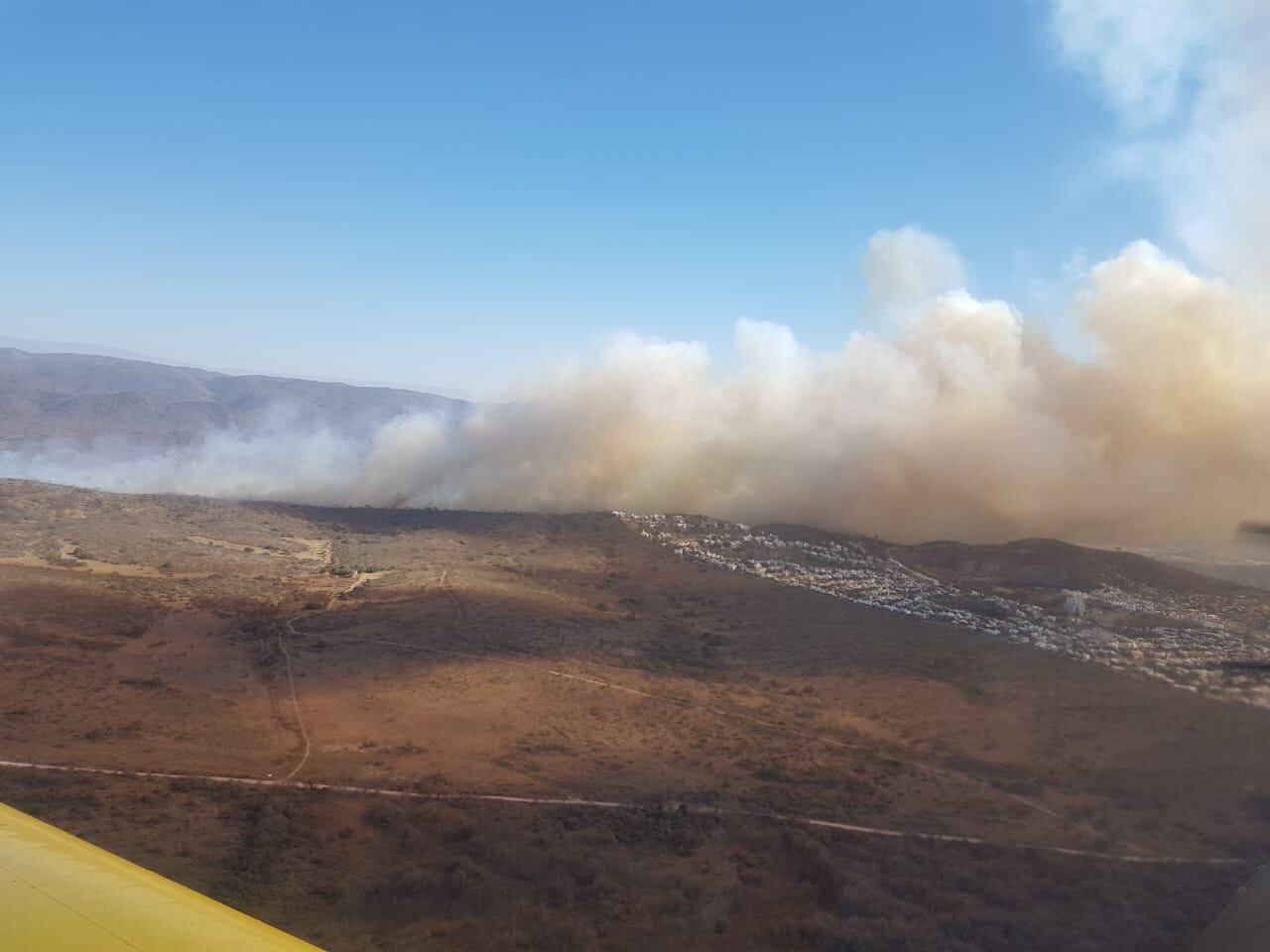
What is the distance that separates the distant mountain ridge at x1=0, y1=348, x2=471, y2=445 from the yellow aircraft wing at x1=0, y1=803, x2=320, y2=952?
6477cm

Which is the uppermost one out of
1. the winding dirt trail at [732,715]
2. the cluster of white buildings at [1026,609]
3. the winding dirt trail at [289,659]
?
the cluster of white buildings at [1026,609]

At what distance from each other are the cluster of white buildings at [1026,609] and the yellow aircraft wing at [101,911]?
63.1ft

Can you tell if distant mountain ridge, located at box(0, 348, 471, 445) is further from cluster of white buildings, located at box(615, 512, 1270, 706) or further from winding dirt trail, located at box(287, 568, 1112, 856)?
winding dirt trail, located at box(287, 568, 1112, 856)

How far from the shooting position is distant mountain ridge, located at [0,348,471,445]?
100 metres

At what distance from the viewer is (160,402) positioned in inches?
4729

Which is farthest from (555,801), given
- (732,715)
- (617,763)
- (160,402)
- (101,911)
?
(160,402)

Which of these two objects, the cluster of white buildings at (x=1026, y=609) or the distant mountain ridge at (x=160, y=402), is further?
the distant mountain ridge at (x=160, y=402)

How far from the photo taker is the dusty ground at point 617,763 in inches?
352

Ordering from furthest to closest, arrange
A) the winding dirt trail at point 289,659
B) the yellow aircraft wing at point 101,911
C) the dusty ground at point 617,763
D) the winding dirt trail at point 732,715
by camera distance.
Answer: the winding dirt trail at point 289,659
the winding dirt trail at point 732,715
the dusty ground at point 617,763
the yellow aircraft wing at point 101,911

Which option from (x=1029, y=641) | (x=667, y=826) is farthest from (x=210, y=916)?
(x=1029, y=641)

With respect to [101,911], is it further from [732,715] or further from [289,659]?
[289,659]

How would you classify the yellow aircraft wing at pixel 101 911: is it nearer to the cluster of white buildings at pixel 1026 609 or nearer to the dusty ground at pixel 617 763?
the dusty ground at pixel 617 763

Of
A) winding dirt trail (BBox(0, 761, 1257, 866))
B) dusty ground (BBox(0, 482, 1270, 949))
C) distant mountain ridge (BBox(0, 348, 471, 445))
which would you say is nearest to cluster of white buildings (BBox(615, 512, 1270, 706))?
dusty ground (BBox(0, 482, 1270, 949))

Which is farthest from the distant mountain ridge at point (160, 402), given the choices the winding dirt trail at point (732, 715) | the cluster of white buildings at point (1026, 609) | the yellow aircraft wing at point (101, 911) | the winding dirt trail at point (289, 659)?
the yellow aircraft wing at point (101, 911)
